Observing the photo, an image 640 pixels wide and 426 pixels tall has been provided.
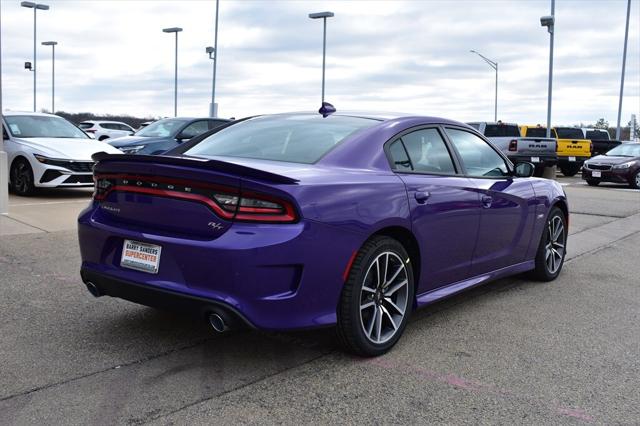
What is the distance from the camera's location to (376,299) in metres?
4.19

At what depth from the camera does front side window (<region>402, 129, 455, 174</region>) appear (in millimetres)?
4680

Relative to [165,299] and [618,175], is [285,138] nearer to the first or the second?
[165,299]

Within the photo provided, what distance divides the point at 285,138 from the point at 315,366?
1.51 metres

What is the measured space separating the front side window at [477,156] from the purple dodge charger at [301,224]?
27mm

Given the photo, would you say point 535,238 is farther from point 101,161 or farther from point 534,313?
point 101,161

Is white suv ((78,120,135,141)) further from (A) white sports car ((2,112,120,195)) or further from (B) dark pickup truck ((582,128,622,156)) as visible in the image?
(B) dark pickup truck ((582,128,622,156))

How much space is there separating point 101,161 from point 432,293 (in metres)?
2.31

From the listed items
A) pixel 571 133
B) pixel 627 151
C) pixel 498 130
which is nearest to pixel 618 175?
pixel 627 151

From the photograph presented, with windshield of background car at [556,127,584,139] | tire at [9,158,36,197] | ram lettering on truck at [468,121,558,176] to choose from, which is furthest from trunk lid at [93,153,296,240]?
windshield of background car at [556,127,584,139]

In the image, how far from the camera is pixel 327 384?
3.70 m

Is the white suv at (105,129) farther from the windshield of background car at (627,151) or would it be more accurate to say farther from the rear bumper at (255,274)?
the rear bumper at (255,274)

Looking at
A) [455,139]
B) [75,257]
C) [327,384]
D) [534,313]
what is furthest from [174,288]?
[75,257]

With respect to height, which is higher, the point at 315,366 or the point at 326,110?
the point at 326,110

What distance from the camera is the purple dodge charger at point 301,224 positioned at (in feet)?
11.7
